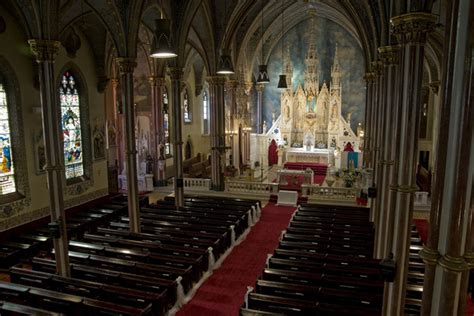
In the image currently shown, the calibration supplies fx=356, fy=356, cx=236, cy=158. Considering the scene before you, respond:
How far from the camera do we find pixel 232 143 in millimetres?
26234

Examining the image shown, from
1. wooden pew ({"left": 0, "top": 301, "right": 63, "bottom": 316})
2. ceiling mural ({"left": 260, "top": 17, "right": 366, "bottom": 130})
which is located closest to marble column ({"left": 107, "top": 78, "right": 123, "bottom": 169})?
ceiling mural ({"left": 260, "top": 17, "right": 366, "bottom": 130})

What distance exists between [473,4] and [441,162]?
1629 millimetres

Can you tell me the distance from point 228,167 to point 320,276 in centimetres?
1529

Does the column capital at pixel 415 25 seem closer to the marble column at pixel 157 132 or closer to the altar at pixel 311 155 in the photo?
the marble column at pixel 157 132

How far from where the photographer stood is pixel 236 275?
1033cm

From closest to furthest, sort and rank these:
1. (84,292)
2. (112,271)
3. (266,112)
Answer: (84,292) < (112,271) < (266,112)

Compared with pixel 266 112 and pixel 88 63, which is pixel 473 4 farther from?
pixel 266 112

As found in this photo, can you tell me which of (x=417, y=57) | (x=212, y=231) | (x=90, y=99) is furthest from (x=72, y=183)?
(x=417, y=57)

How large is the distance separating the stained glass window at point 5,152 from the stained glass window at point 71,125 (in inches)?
119

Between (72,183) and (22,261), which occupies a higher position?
(72,183)

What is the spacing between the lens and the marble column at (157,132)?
21.1 metres

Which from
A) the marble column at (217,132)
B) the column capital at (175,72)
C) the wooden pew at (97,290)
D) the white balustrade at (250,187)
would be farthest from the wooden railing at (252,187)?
the wooden pew at (97,290)

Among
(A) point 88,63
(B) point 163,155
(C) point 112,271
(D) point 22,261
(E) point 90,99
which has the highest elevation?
(A) point 88,63

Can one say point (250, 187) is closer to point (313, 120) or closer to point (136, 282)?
point (313, 120)
